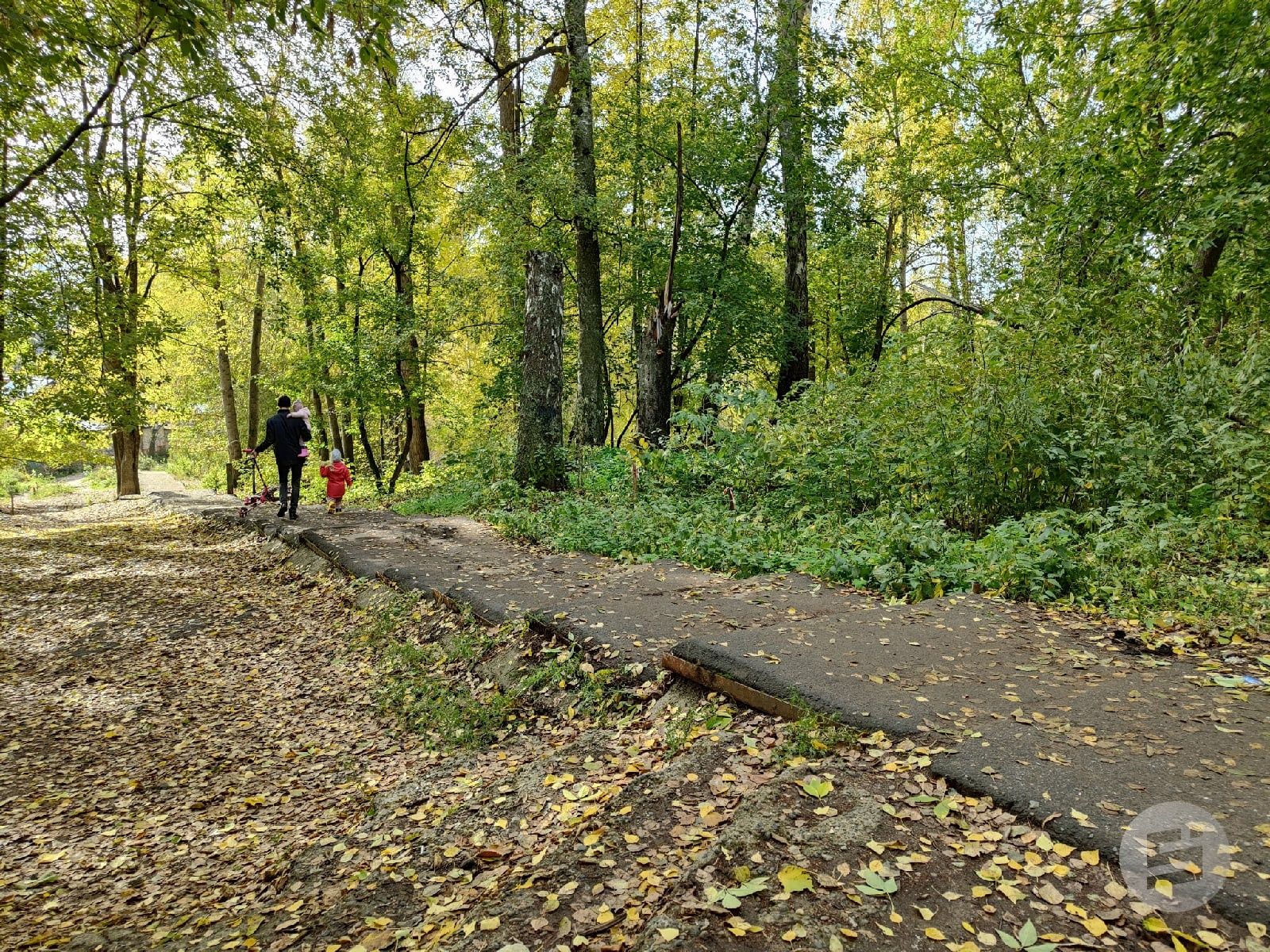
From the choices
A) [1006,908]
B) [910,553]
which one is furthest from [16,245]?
[1006,908]

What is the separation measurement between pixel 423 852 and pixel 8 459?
1863 centimetres

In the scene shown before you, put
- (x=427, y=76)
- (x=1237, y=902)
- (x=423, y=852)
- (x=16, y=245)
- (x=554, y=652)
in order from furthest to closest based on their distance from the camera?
1. (x=427, y=76)
2. (x=16, y=245)
3. (x=554, y=652)
4. (x=423, y=852)
5. (x=1237, y=902)

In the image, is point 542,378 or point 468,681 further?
point 542,378

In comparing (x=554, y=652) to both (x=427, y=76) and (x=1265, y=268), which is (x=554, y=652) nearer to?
(x=1265, y=268)

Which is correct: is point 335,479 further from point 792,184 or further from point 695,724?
point 792,184

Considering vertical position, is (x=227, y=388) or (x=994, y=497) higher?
(x=227, y=388)

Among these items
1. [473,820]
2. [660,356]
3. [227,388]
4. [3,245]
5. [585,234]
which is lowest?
[473,820]

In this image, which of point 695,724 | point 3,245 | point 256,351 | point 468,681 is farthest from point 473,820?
point 256,351

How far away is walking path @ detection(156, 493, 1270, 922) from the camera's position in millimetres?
2520

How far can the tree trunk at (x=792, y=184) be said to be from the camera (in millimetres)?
13047

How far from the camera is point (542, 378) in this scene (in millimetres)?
10680

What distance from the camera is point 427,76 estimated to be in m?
11.9

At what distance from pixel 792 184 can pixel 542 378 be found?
7007 millimetres

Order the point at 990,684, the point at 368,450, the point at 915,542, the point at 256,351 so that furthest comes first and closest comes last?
the point at 256,351 < the point at 368,450 < the point at 915,542 < the point at 990,684
